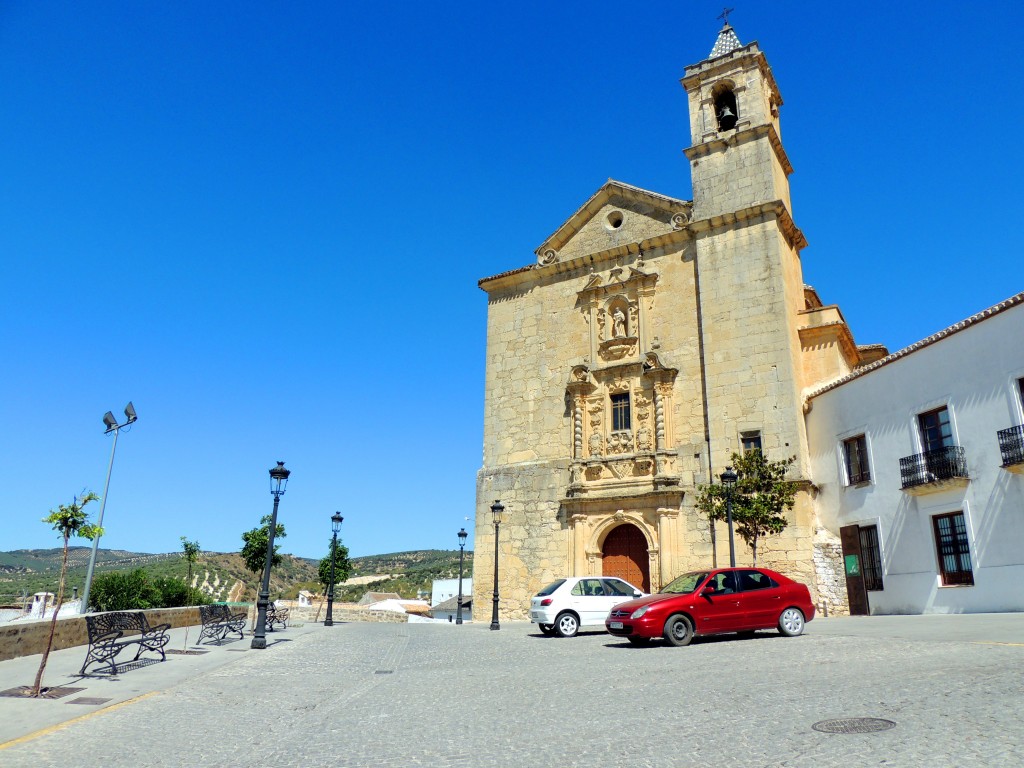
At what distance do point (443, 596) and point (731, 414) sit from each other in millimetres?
42728

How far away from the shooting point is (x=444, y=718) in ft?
23.6

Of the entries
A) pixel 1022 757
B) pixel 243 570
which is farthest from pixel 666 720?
pixel 243 570

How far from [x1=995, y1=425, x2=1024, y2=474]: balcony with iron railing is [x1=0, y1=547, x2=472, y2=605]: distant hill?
1778 inches

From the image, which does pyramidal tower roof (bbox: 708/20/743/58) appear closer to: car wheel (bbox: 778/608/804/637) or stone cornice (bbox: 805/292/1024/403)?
stone cornice (bbox: 805/292/1024/403)

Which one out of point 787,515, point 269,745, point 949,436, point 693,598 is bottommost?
point 269,745

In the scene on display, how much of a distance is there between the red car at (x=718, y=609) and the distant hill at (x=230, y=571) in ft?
136

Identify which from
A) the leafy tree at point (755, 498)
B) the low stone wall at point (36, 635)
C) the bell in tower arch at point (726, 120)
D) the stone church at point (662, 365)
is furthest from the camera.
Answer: the bell in tower arch at point (726, 120)

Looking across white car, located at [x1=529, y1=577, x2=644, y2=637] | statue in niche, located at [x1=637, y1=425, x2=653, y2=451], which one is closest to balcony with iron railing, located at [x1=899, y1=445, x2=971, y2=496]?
statue in niche, located at [x1=637, y1=425, x2=653, y2=451]

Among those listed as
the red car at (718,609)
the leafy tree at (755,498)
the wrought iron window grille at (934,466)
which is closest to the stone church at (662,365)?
the leafy tree at (755,498)

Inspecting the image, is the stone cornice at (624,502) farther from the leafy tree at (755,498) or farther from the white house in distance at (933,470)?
the white house in distance at (933,470)

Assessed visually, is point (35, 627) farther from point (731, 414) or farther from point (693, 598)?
point (731, 414)

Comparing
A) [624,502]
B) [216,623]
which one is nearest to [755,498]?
[624,502]

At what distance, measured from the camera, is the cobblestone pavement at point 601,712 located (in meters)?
5.44

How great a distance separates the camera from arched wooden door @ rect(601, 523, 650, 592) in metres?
23.5
